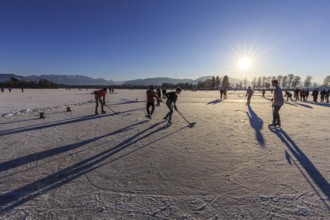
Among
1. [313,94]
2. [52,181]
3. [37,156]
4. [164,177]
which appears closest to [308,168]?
[164,177]

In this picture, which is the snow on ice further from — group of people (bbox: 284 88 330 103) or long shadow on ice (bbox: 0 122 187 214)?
group of people (bbox: 284 88 330 103)

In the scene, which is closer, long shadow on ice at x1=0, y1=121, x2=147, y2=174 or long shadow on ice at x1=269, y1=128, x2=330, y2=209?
long shadow on ice at x1=269, y1=128, x2=330, y2=209

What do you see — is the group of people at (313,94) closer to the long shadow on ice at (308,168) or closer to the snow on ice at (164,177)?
the snow on ice at (164,177)

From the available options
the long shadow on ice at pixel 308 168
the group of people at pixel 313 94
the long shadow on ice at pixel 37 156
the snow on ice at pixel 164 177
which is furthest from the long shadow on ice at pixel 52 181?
the group of people at pixel 313 94

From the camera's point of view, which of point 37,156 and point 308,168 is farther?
point 37,156

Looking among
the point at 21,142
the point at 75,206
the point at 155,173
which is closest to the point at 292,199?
the point at 155,173

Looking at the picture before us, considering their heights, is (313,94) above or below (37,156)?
above

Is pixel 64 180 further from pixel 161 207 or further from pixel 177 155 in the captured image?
pixel 177 155

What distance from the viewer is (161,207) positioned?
8.70 feet

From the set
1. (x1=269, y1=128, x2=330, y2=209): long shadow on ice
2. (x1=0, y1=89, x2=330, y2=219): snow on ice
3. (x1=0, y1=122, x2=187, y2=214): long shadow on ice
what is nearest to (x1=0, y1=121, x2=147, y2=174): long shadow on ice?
(x1=0, y1=89, x2=330, y2=219): snow on ice

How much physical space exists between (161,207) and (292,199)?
185cm

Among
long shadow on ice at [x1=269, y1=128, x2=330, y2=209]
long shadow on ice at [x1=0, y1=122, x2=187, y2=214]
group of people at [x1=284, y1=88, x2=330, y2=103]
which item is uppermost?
group of people at [x1=284, y1=88, x2=330, y2=103]

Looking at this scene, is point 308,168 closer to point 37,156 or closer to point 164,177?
point 164,177

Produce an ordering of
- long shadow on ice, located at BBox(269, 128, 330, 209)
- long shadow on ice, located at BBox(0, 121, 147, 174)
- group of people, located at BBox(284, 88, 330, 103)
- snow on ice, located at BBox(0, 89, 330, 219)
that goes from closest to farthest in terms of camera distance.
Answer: snow on ice, located at BBox(0, 89, 330, 219)
long shadow on ice, located at BBox(269, 128, 330, 209)
long shadow on ice, located at BBox(0, 121, 147, 174)
group of people, located at BBox(284, 88, 330, 103)
